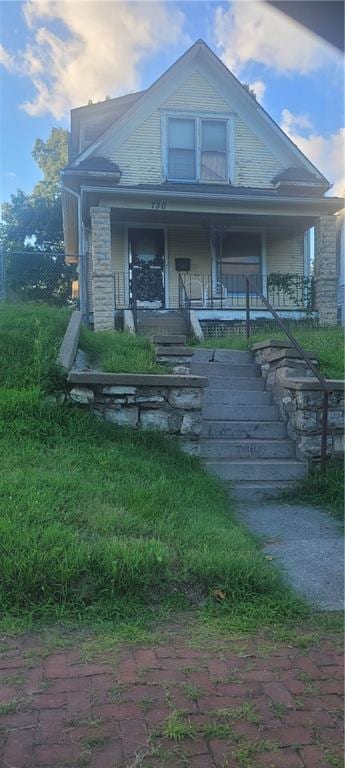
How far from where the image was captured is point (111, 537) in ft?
10.2

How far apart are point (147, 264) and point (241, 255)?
2.68 metres

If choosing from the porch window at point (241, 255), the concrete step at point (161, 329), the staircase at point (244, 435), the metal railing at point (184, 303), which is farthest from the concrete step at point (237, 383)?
the porch window at point (241, 255)

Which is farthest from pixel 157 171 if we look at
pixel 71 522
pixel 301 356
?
pixel 71 522

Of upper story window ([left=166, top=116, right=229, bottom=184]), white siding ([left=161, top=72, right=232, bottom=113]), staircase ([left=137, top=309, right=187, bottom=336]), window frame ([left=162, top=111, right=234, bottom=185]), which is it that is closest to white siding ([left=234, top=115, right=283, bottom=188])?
window frame ([left=162, top=111, right=234, bottom=185])

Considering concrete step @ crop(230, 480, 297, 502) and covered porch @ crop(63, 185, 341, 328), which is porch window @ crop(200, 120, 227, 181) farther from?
concrete step @ crop(230, 480, 297, 502)

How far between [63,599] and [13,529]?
52 centimetres

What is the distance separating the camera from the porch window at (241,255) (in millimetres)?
14305

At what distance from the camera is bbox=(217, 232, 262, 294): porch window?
14305 millimetres

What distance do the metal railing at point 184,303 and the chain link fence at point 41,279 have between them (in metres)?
4.03

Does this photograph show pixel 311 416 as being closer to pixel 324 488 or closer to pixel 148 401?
pixel 324 488

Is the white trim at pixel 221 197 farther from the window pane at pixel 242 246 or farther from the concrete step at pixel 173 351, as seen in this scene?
the concrete step at pixel 173 351

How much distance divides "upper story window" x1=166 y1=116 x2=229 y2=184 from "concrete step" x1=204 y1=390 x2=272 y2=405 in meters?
9.31

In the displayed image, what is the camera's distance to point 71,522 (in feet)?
10.7

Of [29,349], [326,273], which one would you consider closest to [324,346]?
[29,349]
